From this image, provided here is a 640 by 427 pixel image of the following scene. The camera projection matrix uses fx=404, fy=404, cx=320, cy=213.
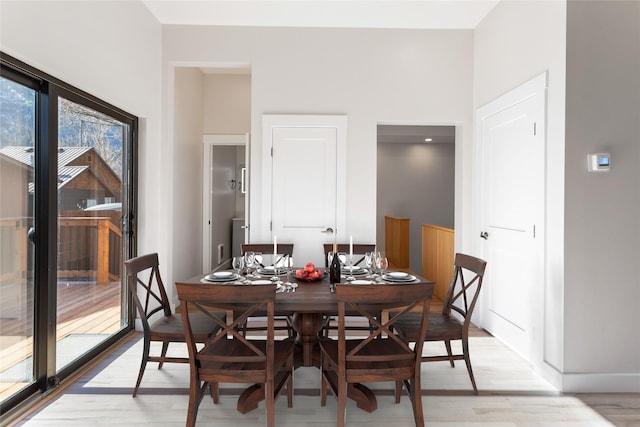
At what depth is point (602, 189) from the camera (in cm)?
264

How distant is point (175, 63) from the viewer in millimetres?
4086

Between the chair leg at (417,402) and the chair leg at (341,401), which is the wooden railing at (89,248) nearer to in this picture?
the chair leg at (341,401)

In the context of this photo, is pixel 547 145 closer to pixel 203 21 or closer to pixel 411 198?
pixel 203 21

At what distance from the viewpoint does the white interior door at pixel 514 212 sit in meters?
2.98

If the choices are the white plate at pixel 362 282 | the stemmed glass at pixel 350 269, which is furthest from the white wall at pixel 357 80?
the white plate at pixel 362 282

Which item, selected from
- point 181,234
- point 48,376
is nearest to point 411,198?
point 181,234

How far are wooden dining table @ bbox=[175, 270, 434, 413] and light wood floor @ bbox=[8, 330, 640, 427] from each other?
0.26 ft

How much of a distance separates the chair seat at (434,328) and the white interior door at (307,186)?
5.31 feet

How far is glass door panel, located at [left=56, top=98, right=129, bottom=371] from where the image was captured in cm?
277

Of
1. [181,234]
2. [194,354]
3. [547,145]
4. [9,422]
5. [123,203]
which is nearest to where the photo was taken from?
[194,354]

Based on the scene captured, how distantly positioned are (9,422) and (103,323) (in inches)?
45.3

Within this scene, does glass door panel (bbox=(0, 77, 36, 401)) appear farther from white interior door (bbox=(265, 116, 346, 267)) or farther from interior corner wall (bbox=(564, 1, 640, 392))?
interior corner wall (bbox=(564, 1, 640, 392))

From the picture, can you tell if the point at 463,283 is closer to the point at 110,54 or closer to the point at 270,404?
the point at 270,404

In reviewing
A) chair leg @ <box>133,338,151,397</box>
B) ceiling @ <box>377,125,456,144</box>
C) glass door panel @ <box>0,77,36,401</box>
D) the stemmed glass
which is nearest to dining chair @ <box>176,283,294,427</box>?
chair leg @ <box>133,338,151,397</box>
